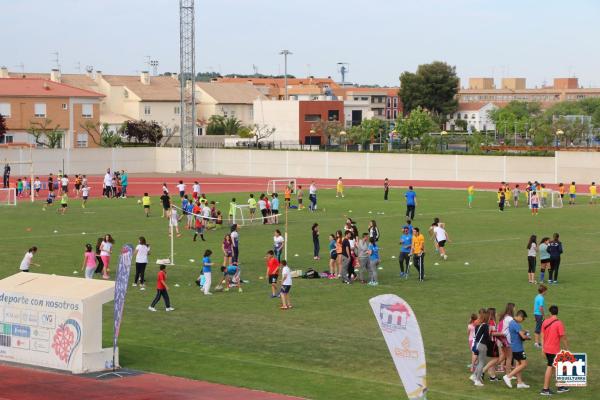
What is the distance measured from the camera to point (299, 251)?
130 ft

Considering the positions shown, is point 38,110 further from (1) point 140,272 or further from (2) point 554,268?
(2) point 554,268

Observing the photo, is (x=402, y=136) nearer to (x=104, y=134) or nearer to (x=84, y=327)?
(x=104, y=134)

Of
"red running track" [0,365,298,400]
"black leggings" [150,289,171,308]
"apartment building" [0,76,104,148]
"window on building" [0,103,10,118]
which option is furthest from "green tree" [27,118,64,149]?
"red running track" [0,365,298,400]

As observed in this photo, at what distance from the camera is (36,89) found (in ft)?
337

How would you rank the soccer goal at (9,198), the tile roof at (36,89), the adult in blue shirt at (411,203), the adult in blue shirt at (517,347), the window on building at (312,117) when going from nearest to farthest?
the adult in blue shirt at (517,347), the adult in blue shirt at (411,203), the soccer goal at (9,198), the tile roof at (36,89), the window on building at (312,117)

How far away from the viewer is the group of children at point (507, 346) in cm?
2055

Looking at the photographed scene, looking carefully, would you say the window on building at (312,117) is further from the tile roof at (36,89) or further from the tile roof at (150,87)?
the tile roof at (36,89)

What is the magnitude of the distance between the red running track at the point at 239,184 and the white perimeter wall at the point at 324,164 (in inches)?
42.1

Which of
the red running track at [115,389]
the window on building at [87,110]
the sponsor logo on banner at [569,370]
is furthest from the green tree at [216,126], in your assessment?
the sponsor logo on banner at [569,370]

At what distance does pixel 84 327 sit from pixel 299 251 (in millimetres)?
18062

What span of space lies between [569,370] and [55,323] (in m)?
10.1

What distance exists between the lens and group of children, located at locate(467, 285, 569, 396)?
20.5m

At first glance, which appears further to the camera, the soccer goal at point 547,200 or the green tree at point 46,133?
the green tree at point 46,133

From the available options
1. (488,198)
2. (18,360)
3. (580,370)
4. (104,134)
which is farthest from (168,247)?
(104,134)
